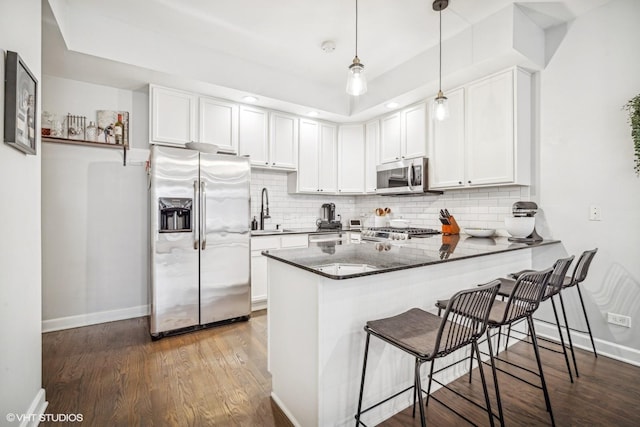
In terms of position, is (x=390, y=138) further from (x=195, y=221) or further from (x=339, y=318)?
(x=339, y=318)

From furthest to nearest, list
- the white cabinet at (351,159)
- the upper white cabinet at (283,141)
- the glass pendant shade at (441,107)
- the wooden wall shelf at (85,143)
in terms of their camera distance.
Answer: the white cabinet at (351,159) < the upper white cabinet at (283,141) < the wooden wall shelf at (85,143) < the glass pendant shade at (441,107)

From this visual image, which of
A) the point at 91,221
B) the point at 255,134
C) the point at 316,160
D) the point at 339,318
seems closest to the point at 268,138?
the point at 255,134

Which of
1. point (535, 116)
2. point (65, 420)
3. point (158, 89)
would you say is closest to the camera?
point (65, 420)

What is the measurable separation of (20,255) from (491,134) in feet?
12.0

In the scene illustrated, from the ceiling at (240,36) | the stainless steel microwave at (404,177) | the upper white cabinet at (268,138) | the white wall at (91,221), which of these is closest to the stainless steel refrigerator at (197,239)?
the upper white cabinet at (268,138)

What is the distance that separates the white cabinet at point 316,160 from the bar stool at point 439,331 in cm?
292

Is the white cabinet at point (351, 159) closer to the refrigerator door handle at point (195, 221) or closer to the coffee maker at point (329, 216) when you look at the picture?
the coffee maker at point (329, 216)

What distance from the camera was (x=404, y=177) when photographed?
379cm

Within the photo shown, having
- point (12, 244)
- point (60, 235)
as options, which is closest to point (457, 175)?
point (12, 244)

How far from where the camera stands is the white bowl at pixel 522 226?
2.71 meters

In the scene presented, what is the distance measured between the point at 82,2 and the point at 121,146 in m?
1.28

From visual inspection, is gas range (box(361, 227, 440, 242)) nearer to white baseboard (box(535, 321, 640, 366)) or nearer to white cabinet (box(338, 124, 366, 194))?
white cabinet (box(338, 124, 366, 194))

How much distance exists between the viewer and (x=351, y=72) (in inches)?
75.5

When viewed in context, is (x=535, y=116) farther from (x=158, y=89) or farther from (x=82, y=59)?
(x=82, y=59)
